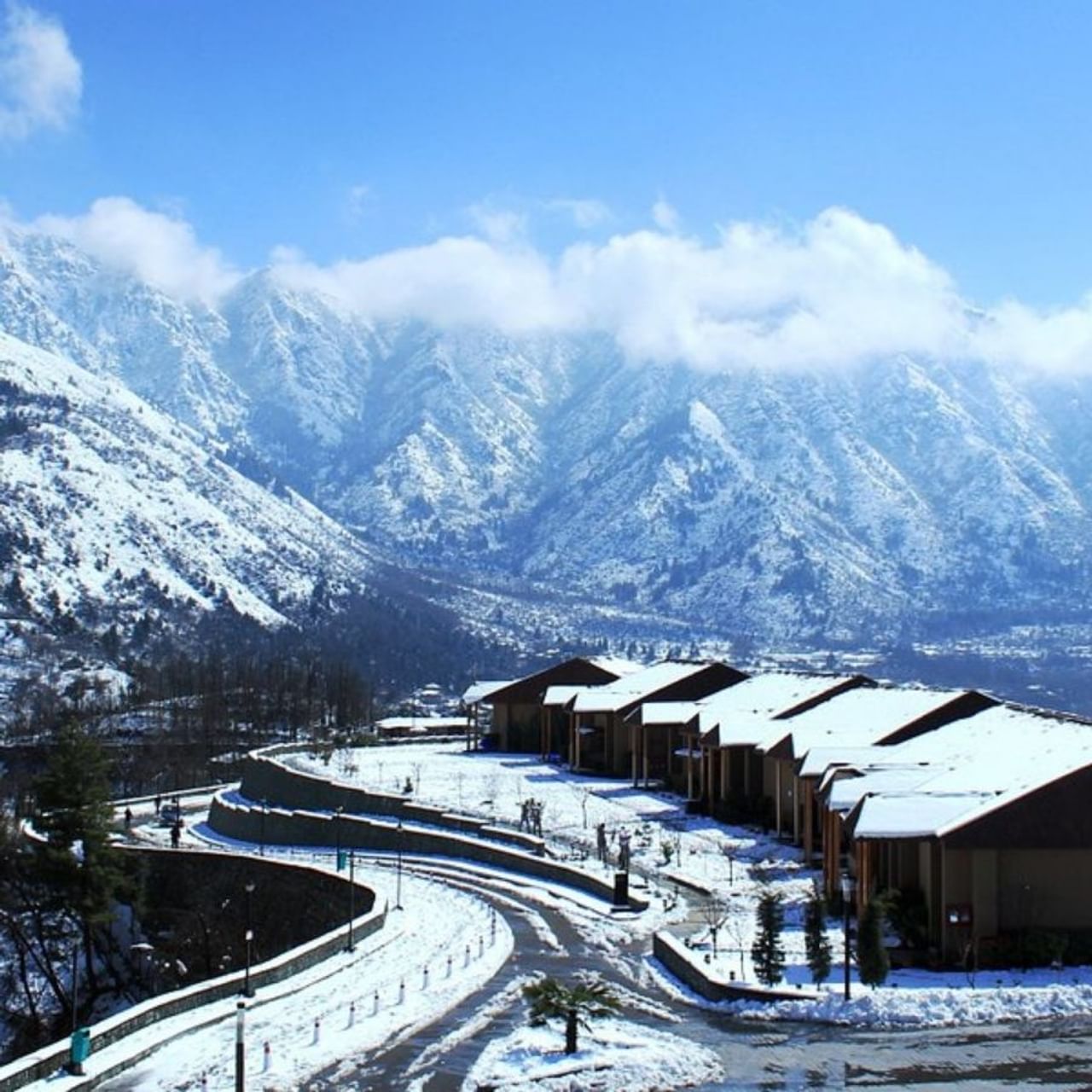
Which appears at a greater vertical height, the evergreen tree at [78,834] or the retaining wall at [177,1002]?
the evergreen tree at [78,834]

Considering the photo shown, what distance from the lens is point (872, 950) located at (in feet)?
96.1

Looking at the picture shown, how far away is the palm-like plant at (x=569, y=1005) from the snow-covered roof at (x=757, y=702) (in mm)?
29881

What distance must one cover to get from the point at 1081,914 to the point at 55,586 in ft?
593

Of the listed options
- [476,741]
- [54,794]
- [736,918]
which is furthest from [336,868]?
[476,741]

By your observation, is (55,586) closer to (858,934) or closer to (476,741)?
(476,741)

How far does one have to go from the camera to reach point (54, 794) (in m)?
46.8

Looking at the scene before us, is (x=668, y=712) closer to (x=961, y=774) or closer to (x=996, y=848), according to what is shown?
(x=961, y=774)

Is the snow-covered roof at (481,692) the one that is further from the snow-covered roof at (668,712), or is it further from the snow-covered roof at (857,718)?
the snow-covered roof at (857,718)

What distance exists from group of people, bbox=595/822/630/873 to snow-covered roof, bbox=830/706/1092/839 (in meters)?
7.15

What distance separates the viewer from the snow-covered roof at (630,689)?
7344cm

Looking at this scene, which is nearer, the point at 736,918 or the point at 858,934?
the point at 858,934

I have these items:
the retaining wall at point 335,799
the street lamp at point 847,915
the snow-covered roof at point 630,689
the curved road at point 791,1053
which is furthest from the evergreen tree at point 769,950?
the snow-covered roof at point 630,689

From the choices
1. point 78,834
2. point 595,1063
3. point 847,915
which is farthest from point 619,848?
point 595,1063

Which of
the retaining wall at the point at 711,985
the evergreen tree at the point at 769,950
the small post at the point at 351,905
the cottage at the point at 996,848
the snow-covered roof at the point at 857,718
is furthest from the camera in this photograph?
the snow-covered roof at the point at 857,718
